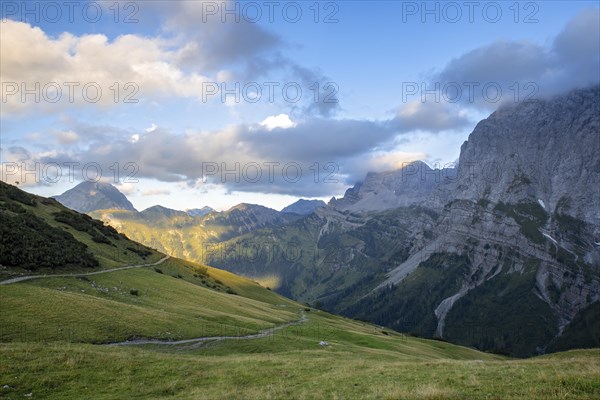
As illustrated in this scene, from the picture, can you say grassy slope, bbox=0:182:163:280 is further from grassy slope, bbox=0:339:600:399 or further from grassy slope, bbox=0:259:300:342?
grassy slope, bbox=0:339:600:399

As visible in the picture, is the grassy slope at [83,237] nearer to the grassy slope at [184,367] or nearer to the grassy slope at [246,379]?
the grassy slope at [184,367]

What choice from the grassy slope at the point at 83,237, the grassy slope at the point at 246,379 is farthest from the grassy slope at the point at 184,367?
the grassy slope at the point at 83,237

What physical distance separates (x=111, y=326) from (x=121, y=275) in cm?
3306

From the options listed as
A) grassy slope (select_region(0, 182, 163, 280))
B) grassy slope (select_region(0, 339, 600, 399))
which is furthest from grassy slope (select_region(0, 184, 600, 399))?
grassy slope (select_region(0, 182, 163, 280))

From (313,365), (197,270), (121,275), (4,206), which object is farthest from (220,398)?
(197,270)

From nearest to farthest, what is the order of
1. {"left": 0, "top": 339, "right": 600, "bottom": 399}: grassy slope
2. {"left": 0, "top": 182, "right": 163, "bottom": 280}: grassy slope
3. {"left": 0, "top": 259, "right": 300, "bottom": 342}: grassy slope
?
{"left": 0, "top": 339, "right": 600, "bottom": 399}: grassy slope < {"left": 0, "top": 259, "right": 300, "bottom": 342}: grassy slope < {"left": 0, "top": 182, "right": 163, "bottom": 280}: grassy slope

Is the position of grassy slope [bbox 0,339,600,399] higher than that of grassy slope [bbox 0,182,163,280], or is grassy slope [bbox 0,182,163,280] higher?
grassy slope [bbox 0,182,163,280]

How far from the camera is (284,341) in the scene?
52938 mm

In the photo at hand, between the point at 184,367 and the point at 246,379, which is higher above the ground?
the point at 246,379

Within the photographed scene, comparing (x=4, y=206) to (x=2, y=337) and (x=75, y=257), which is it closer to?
(x=75, y=257)

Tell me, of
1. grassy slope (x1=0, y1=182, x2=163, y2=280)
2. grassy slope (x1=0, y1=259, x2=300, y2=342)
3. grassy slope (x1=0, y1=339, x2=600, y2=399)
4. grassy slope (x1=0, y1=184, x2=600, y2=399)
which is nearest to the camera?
grassy slope (x1=0, y1=339, x2=600, y2=399)

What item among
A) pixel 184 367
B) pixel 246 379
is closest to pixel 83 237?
pixel 184 367

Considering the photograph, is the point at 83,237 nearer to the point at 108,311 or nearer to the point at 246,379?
the point at 108,311

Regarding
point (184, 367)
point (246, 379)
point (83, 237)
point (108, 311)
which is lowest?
point (184, 367)
